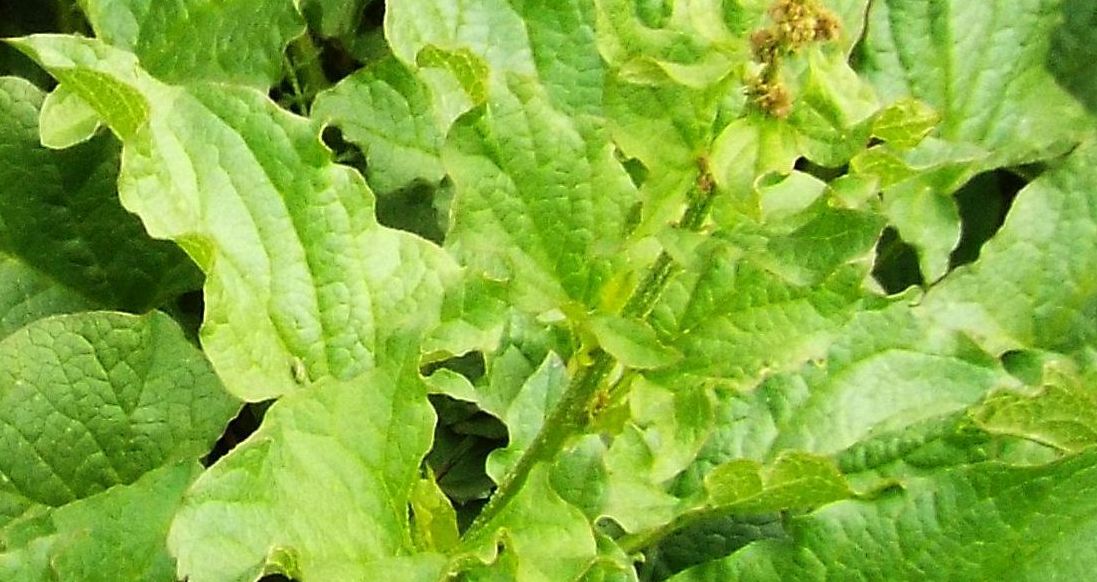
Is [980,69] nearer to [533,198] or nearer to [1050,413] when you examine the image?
[1050,413]

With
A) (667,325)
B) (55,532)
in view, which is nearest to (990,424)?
(667,325)

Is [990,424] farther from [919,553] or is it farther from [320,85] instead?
[320,85]

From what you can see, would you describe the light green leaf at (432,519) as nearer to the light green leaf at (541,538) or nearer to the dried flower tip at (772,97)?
the light green leaf at (541,538)

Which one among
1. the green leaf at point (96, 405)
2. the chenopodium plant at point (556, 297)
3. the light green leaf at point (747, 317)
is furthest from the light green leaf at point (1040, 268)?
the green leaf at point (96, 405)

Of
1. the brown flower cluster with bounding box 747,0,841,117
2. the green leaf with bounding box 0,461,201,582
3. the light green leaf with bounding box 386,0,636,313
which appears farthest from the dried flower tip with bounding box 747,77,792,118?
the green leaf with bounding box 0,461,201,582

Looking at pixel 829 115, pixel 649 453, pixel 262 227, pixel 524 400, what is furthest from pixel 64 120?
pixel 829 115

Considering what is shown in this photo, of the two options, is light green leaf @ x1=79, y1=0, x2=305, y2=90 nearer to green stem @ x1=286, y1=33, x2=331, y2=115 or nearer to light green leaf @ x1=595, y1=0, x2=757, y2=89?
green stem @ x1=286, y1=33, x2=331, y2=115
